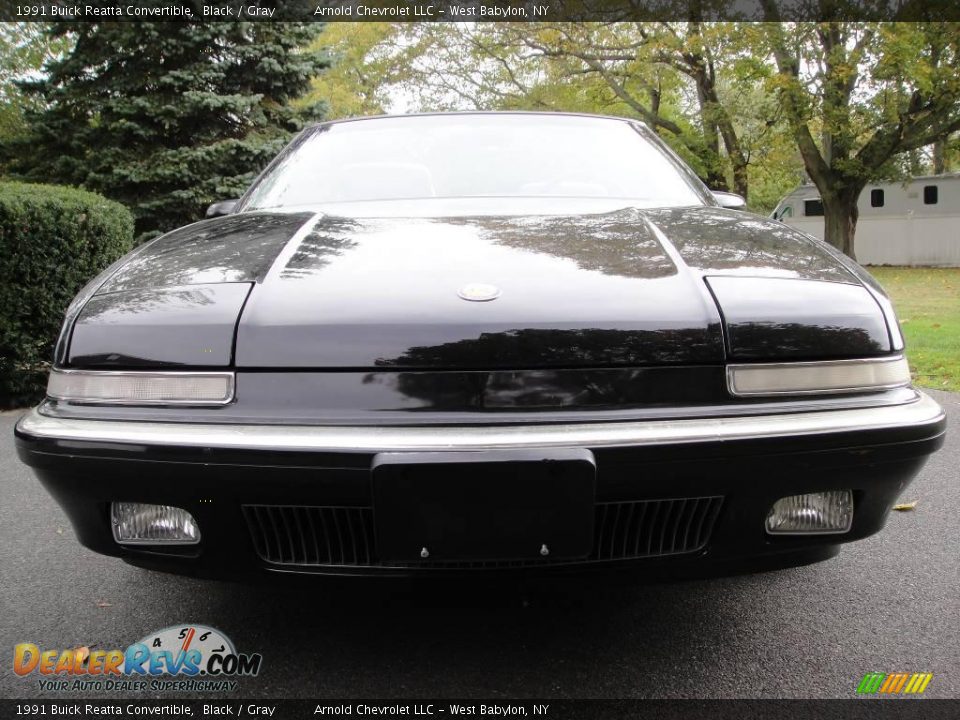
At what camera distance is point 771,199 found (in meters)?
41.8

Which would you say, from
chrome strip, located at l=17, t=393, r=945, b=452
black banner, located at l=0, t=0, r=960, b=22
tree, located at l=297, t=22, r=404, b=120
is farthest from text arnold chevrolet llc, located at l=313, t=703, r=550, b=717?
tree, located at l=297, t=22, r=404, b=120

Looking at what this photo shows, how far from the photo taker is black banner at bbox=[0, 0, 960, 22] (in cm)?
802

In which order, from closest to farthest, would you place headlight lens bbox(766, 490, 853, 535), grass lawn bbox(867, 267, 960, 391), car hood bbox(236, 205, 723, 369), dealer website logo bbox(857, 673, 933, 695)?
car hood bbox(236, 205, 723, 369) → headlight lens bbox(766, 490, 853, 535) → dealer website logo bbox(857, 673, 933, 695) → grass lawn bbox(867, 267, 960, 391)

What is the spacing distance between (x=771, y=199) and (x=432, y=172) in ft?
143

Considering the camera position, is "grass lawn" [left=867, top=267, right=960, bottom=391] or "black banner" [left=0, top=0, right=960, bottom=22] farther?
"black banner" [left=0, top=0, right=960, bottom=22]

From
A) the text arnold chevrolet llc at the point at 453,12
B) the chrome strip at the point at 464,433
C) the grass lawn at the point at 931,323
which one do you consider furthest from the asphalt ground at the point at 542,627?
the text arnold chevrolet llc at the point at 453,12

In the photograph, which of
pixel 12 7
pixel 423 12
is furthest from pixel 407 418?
pixel 423 12

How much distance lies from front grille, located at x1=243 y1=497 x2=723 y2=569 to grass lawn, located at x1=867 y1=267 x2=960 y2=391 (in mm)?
4399

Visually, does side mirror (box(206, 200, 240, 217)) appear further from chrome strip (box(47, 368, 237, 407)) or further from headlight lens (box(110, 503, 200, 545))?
headlight lens (box(110, 503, 200, 545))

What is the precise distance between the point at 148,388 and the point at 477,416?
2.20 feet

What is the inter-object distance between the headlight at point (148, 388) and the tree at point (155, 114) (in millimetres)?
7049

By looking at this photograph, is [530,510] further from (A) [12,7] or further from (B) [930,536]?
(A) [12,7]

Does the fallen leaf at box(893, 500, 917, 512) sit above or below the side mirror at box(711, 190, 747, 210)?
below

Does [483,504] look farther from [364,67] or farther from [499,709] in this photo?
[364,67]
